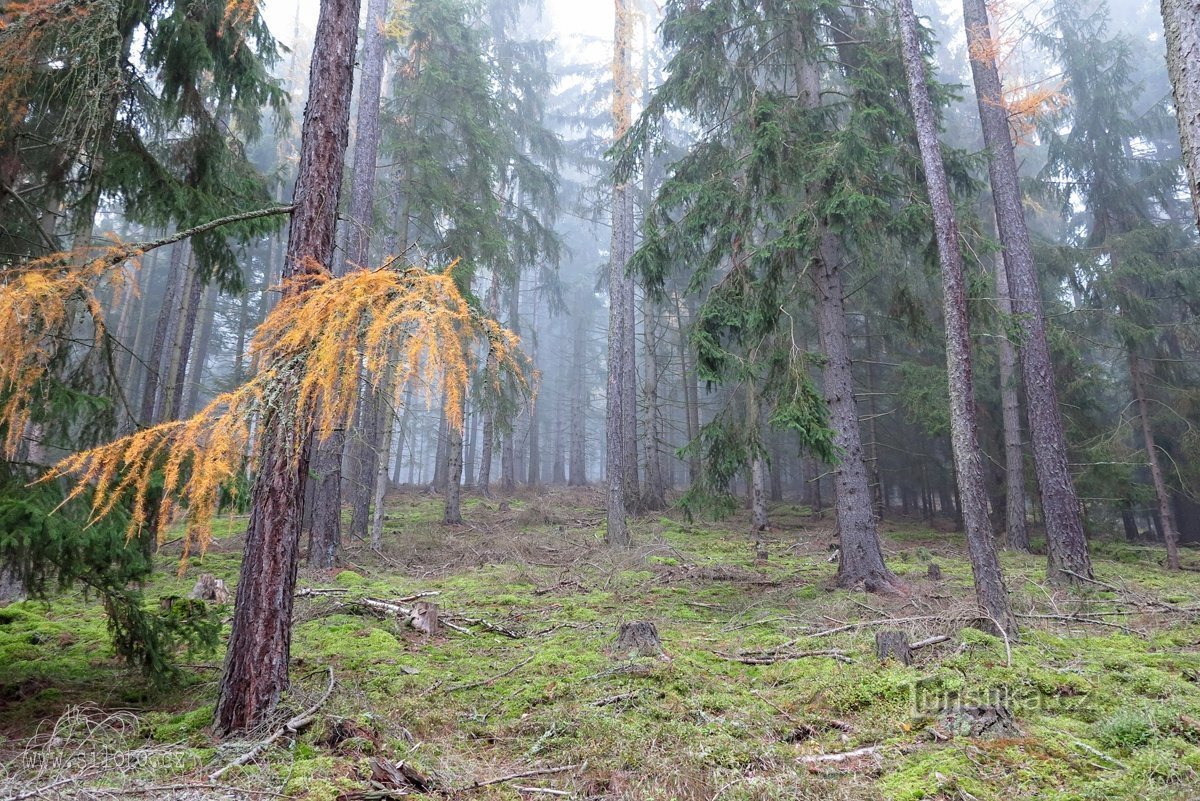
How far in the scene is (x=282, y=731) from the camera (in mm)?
3863

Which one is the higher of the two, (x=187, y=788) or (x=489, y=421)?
(x=489, y=421)

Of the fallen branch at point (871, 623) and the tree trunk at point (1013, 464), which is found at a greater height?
the tree trunk at point (1013, 464)

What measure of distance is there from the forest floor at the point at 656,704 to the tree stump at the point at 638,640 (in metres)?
0.21

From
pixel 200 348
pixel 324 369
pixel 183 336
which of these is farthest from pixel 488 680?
pixel 200 348

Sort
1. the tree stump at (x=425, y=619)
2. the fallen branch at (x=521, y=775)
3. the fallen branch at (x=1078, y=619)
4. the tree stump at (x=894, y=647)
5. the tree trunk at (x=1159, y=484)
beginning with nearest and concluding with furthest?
the fallen branch at (x=521, y=775) < the tree stump at (x=894, y=647) < the fallen branch at (x=1078, y=619) < the tree stump at (x=425, y=619) < the tree trunk at (x=1159, y=484)

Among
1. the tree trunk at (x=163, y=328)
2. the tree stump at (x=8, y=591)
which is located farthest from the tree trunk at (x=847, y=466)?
the tree trunk at (x=163, y=328)

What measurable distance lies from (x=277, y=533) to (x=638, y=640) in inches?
129

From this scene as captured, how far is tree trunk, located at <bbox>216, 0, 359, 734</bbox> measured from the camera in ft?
13.3

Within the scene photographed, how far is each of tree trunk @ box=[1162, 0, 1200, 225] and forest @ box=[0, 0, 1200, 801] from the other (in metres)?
0.03

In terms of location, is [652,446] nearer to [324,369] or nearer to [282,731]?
[282,731]

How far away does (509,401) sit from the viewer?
1555cm

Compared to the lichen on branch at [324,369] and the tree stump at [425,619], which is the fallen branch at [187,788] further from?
the tree stump at [425,619]

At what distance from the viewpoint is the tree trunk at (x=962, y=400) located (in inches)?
262

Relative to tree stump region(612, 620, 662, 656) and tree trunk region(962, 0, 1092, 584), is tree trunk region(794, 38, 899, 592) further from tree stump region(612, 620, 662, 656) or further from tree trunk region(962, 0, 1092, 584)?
tree stump region(612, 620, 662, 656)
